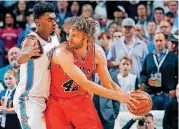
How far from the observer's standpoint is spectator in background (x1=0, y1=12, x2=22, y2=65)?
37.6 ft

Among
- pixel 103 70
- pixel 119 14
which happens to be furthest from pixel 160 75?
pixel 103 70

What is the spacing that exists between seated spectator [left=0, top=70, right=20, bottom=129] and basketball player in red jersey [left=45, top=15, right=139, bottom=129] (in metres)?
2.39

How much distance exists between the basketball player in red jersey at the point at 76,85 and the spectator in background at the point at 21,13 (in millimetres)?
6314

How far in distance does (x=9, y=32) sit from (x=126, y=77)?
3.29 m

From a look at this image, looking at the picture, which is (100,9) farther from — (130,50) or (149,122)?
(149,122)

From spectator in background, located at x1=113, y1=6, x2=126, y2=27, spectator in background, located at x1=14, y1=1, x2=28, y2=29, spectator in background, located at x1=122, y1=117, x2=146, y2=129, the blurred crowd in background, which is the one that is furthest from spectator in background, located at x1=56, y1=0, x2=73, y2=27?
spectator in background, located at x1=122, y1=117, x2=146, y2=129

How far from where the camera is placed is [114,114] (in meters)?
8.67

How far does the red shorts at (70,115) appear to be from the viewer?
5.92 m

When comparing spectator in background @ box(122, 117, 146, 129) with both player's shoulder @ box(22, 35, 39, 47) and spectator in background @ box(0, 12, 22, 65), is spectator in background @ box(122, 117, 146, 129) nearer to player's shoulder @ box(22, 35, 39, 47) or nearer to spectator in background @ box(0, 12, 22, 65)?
player's shoulder @ box(22, 35, 39, 47)

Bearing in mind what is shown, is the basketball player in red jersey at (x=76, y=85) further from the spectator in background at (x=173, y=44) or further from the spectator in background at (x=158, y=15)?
the spectator in background at (x=158, y=15)

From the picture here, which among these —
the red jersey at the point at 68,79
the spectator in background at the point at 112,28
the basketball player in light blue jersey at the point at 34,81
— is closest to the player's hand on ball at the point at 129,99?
the red jersey at the point at 68,79

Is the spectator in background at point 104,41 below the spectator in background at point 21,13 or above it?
below

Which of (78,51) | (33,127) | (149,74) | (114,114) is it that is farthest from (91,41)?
(149,74)

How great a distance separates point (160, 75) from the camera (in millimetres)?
9242
